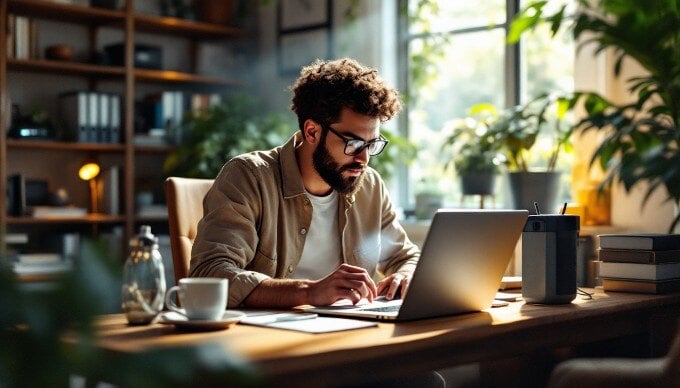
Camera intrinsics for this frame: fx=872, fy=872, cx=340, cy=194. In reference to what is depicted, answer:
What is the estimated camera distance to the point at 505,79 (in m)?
4.41

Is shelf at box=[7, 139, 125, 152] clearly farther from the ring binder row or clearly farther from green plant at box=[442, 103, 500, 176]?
green plant at box=[442, 103, 500, 176]

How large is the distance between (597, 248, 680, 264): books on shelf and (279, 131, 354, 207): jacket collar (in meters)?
0.81

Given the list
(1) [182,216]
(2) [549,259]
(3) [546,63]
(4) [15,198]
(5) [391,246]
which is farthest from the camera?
(4) [15,198]

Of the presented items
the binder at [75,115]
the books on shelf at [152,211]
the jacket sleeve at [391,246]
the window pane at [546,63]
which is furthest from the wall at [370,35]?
the jacket sleeve at [391,246]

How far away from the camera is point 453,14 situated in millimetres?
4625

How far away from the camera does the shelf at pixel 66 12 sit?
4.40 m

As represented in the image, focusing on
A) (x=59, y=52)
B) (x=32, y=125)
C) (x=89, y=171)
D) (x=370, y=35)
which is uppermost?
(x=370, y=35)

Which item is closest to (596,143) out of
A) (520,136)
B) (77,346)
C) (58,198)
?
(520,136)

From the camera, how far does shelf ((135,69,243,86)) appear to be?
4820 mm

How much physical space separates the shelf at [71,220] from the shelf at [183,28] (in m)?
1.09

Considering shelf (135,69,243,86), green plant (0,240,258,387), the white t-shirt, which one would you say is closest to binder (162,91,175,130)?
shelf (135,69,243,86)

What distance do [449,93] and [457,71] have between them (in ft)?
0.41

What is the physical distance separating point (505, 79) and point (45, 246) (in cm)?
254

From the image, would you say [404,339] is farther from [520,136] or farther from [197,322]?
[520,136]
